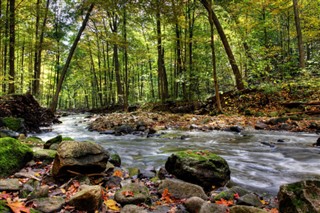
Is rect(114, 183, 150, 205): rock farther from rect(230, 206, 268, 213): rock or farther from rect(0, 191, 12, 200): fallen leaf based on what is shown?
rect(0, 191, 12, 200): fallen leaf

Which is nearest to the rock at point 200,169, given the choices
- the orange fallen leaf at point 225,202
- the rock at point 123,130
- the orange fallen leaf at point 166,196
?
the orange fallen leaf at point 166,196

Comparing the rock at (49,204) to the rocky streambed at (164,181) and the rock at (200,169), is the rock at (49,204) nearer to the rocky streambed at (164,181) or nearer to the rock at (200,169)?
the rocky streambed at (164,181)

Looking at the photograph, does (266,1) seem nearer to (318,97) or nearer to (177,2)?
(177,2)

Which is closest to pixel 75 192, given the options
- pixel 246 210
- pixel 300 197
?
pixel 246 210

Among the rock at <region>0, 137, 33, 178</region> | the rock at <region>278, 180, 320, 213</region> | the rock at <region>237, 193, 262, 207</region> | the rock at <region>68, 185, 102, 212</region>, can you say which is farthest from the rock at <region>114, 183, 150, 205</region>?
the rock at <region>0, 137, 33, 178</region>

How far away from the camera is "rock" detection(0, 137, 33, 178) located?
4256 millimetres

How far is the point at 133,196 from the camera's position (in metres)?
3.63

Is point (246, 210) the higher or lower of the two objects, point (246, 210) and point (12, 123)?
Result: the lower

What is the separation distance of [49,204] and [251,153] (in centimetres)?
539

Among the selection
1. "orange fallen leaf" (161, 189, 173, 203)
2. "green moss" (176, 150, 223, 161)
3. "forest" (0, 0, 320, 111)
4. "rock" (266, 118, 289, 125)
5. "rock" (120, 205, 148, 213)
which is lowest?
"orange fallen leaf" (161, 189, 173, 203)

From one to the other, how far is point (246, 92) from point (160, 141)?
28.1 ft

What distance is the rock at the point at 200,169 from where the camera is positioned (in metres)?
4.41

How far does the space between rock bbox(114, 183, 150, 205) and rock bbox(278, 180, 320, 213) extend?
1.79 m

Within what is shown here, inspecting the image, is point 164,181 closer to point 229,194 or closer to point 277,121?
point 229,194
